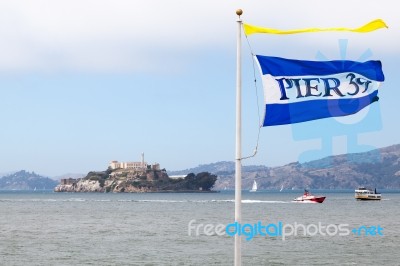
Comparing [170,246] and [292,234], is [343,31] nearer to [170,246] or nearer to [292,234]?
[170,246]

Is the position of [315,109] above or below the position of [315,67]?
below

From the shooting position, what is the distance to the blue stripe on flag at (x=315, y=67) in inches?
650

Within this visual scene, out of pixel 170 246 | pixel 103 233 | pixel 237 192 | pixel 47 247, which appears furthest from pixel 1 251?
pixel 237 192

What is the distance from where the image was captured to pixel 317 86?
16547mm

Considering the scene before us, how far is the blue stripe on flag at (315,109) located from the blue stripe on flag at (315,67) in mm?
525

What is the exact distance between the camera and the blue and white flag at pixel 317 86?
16.5m

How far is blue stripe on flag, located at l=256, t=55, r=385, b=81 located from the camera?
16500 mm

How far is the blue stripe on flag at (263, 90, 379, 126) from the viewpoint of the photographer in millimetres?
16578

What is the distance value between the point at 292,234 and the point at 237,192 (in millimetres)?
58031

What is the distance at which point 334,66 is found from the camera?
16641 mm

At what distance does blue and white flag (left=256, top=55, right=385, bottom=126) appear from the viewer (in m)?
16.5

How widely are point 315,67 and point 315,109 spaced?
96 cm

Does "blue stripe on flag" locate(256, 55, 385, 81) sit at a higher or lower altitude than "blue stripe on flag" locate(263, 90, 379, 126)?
higher

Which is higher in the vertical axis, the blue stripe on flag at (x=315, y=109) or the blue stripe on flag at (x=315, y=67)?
the blue stripe on flag at (x=315, y=67)
